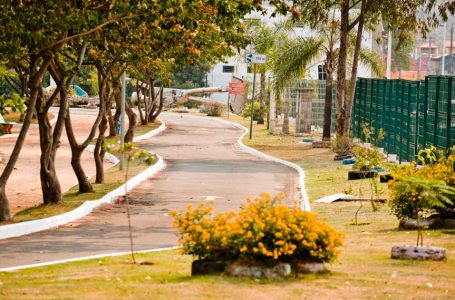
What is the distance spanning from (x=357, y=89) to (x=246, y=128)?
16.4m

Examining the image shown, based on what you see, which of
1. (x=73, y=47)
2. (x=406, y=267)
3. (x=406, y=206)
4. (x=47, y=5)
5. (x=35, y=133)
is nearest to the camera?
(x=406, y=267)

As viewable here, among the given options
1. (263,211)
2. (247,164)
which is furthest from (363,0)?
(263,211)

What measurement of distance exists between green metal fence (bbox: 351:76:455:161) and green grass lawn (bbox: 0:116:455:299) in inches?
425

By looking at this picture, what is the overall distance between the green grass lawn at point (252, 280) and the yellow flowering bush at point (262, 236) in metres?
0.27

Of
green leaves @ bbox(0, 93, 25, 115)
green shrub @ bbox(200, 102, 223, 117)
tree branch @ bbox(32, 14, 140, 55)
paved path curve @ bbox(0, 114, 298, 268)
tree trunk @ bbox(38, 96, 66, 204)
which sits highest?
tree branch @ bbox(32, 14, 140, 55)

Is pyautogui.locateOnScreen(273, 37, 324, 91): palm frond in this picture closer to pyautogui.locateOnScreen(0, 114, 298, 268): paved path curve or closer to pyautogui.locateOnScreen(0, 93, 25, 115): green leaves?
pyautogui.locateOnScreen(0, 114, 298, 268): paved path curve

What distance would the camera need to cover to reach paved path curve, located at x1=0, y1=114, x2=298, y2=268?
666 inches

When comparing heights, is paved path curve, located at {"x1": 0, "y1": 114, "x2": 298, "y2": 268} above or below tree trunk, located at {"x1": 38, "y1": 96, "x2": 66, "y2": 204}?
below

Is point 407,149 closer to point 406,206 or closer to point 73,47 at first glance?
point 73,47

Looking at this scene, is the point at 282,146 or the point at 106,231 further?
the point at 282,146

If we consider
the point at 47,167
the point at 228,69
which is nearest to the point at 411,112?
the point at 47,167

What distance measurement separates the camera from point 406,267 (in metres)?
12.3

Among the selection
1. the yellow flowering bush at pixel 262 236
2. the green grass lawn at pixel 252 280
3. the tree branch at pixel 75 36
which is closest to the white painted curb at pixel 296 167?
the tree branch at pixel 75 36

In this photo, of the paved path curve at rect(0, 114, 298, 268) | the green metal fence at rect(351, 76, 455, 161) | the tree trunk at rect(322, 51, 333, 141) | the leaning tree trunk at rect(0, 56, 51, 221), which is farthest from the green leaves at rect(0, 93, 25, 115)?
the tree trunk at rect(322, 51, 333, 141)
